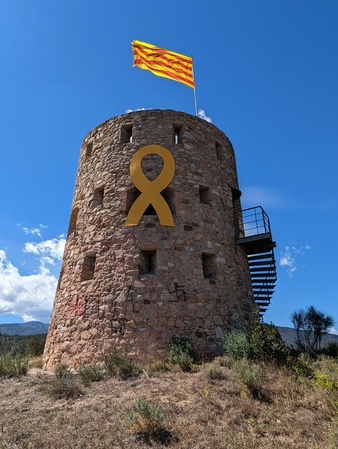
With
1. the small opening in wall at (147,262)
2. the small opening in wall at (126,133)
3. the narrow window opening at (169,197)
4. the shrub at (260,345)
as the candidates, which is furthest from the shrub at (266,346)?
the small opening in wall at (126,133)

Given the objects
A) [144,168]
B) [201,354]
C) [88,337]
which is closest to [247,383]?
[201,354]

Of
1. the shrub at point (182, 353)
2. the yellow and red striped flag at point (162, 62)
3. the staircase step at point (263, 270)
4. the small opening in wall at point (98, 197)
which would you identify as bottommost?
the shrub at point (182, 353)

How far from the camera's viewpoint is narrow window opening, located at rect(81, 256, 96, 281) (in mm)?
11430

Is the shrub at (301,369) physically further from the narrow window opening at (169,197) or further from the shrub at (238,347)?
the narrow window opening at (169,197)

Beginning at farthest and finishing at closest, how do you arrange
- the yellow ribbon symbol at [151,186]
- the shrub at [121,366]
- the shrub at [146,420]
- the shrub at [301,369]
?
the yellow ribbon symbol at [151,186] → the shrub at [121,366] → the shrub at [301,369] → the shrub at [146,420]

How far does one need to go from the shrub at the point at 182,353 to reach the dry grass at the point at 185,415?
660 millimetres

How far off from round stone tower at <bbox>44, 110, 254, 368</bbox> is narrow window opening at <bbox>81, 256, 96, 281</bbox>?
35 millimetres

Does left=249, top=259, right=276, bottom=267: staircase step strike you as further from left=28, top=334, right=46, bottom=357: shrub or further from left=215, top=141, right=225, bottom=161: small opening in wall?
left=28, top=334, right=46, bottom=357: shrub

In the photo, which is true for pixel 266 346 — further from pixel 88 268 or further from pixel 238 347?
pixel 88 268

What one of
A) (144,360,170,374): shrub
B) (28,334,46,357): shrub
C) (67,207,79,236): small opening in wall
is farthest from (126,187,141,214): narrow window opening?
(28,334,46,357): shrub

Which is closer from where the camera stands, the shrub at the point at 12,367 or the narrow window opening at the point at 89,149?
the shrub at the point at 12,367

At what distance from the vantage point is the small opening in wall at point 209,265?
37.2ft

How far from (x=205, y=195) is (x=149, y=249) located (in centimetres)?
342

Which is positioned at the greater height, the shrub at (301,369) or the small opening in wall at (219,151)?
the small opening in wall at (219,151)
